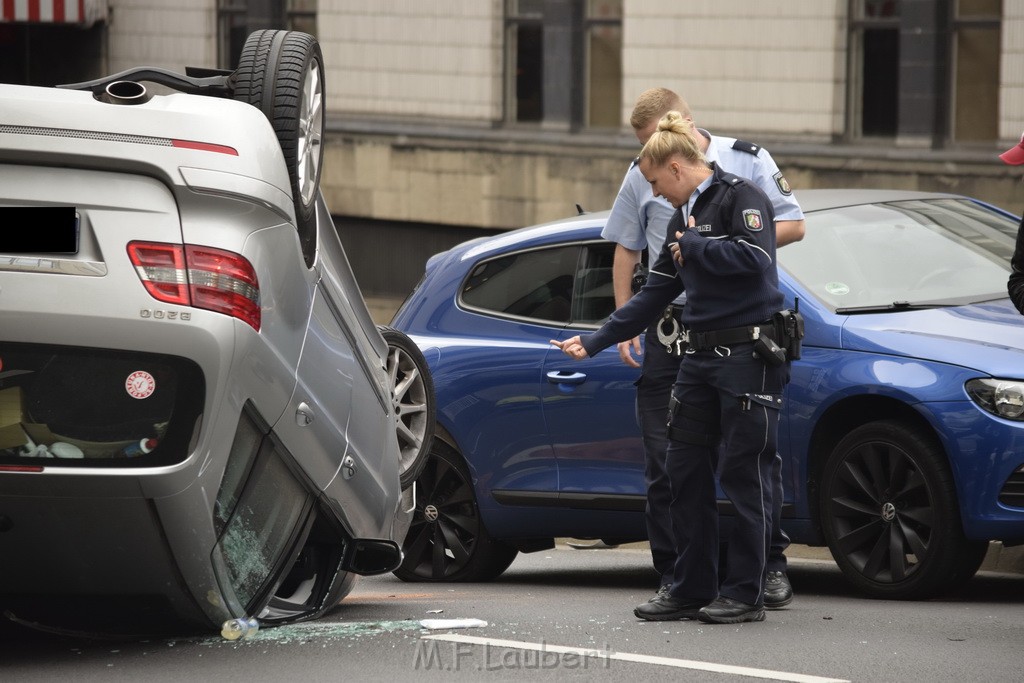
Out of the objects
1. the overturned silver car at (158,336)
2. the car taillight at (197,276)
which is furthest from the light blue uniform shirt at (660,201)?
the car taillight at (197,276)

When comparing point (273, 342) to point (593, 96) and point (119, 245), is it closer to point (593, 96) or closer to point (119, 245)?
point (119, 245)

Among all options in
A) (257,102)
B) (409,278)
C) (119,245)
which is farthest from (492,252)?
(409,278)

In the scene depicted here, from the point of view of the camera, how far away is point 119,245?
4.81 metres

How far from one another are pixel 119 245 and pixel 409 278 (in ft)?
55.0

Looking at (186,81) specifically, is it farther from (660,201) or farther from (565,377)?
(565,377)

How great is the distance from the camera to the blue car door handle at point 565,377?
7.39 metres

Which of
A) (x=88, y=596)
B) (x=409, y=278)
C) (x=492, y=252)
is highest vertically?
(x=492, y=252)

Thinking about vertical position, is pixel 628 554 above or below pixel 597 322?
below

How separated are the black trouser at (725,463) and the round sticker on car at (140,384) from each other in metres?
2.08

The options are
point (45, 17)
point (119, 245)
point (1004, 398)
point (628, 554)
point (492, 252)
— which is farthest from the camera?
point (45, 17)

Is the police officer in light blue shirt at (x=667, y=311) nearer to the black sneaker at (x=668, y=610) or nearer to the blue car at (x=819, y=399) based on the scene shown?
the black sneaker at (x=668, y=610)

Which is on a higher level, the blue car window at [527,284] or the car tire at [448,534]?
the blue car window at [527,284]

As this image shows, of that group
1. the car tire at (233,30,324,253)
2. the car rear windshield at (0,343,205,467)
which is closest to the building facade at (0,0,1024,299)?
the car tire at (233,30,324,253)

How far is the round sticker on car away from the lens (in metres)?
4.81
